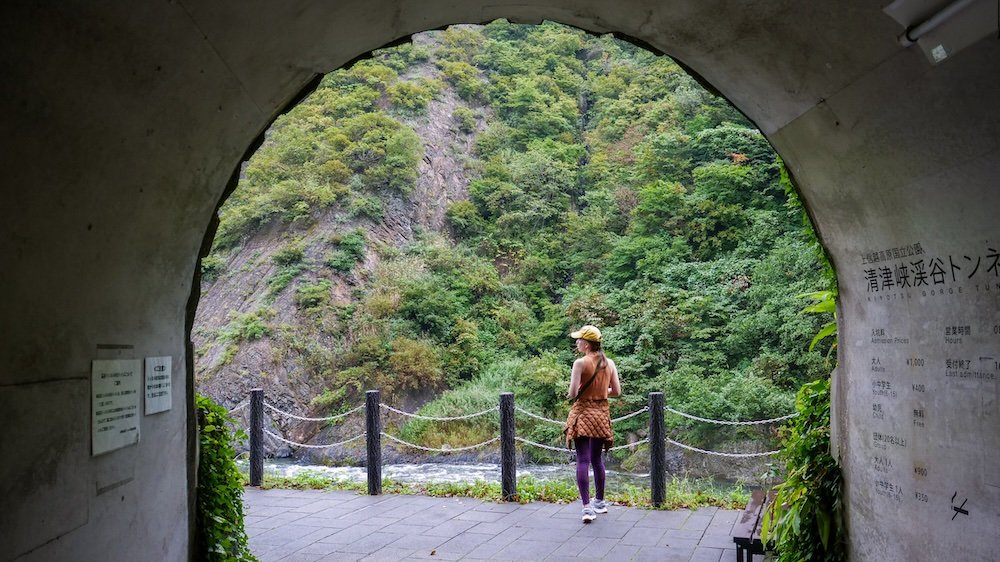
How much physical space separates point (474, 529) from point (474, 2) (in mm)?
5093

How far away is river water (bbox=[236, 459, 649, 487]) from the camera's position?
1314 cm

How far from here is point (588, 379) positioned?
7.62 m

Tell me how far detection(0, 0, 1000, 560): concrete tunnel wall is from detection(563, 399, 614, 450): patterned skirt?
3.27 m

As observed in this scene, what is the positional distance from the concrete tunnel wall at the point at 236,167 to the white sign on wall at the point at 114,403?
6 centimetres

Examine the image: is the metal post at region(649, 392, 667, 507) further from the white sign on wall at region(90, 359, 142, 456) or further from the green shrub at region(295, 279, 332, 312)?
the green shrub at region(295, 279, 332, 312)

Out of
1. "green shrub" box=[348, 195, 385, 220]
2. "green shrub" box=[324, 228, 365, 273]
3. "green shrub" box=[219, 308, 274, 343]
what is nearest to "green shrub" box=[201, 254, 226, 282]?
"green shrub" box=[219, 308, 274, 343]

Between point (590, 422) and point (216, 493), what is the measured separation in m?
3.85

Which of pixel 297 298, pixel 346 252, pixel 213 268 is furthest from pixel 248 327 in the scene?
pixel 213 268

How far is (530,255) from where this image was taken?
24781 millimetres

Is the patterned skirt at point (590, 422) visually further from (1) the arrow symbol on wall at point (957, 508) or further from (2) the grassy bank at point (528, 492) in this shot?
(1) the arrow symbol on wall at point (957, 508)

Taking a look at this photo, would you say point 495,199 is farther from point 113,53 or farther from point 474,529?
point 113,53

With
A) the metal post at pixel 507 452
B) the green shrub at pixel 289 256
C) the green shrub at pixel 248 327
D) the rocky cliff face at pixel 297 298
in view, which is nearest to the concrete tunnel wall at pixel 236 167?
the metal post at pixel 507 452

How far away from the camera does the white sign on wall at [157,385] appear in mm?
3746

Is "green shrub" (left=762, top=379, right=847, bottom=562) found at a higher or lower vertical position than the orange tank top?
lower
